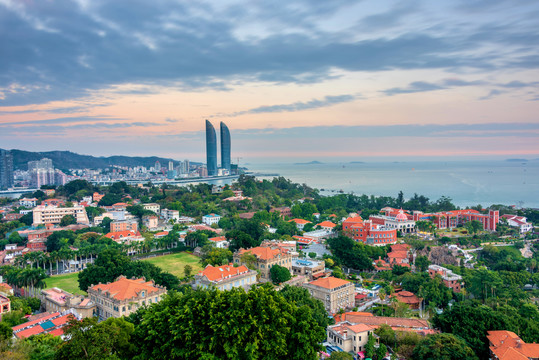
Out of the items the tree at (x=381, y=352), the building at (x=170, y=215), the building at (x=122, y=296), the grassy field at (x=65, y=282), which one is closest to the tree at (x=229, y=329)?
the tree at (x=381, y=352)

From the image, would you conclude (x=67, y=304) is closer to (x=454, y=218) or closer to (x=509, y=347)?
(x=509, y=347)

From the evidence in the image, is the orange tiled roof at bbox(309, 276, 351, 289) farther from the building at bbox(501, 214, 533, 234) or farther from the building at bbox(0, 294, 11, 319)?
the building at bbox(501, 214, 533, 234)

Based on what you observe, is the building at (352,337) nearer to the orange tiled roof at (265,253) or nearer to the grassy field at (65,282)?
the orange tiled roof at (265,253)

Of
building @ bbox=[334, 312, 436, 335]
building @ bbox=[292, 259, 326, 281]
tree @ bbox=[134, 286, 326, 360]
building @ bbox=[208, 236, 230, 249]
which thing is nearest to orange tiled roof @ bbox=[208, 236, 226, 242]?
building @ bbox=[208, 236, 230, 249]

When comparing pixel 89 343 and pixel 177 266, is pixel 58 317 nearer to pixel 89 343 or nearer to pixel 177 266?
pixel 89 343

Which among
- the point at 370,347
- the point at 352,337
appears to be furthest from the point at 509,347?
the point at 352,337

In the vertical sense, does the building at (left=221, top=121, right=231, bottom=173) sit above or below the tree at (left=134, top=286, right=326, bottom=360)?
above
